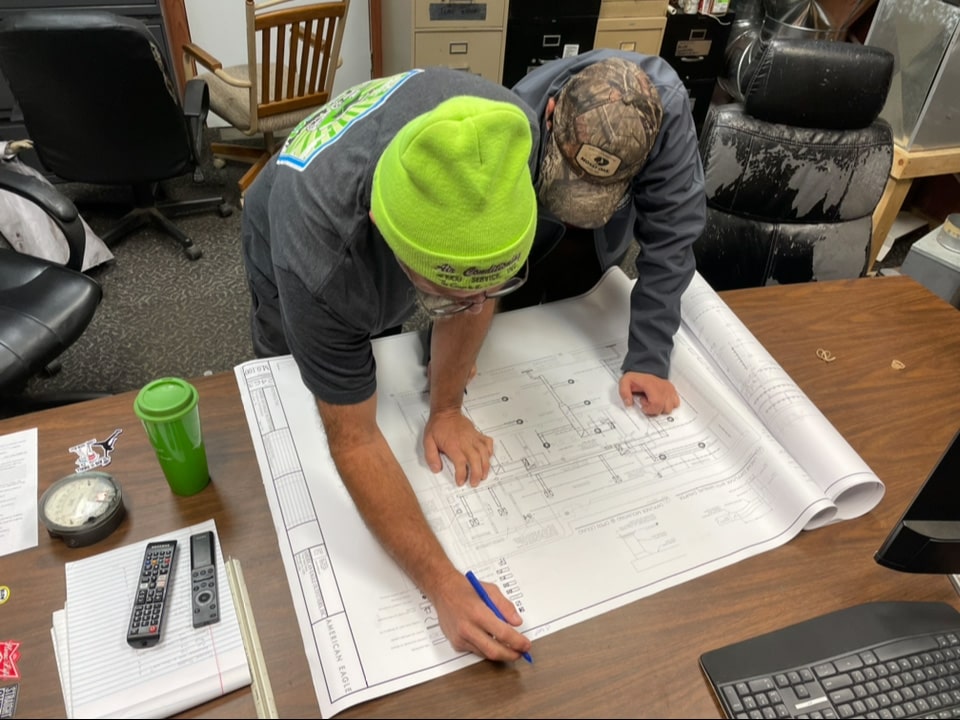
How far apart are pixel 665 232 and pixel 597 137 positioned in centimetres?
30

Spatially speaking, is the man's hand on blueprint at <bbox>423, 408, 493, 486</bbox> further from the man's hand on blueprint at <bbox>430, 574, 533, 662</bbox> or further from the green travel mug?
the green travel mug

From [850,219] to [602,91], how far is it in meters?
0.91

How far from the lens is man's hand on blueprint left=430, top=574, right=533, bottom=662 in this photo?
689mm

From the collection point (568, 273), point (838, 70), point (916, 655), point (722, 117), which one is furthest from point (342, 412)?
point (838, 70)

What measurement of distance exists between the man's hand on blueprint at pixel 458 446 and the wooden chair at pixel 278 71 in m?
1.90

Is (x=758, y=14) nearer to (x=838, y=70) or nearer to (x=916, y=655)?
(x=838, y=70)

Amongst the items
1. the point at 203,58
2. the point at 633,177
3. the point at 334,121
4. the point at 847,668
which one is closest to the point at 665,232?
the point at 633,177

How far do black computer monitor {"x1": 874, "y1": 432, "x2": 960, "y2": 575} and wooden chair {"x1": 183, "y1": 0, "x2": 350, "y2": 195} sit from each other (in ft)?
7.63

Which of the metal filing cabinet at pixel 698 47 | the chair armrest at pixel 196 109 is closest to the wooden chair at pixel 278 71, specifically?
the chair armrest at pixel 196 109

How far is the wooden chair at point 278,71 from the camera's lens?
233 cm

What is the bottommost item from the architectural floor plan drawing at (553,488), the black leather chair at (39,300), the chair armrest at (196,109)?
the black leather chair at (39,300)

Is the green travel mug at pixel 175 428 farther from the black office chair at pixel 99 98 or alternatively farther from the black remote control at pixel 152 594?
the black office chair at pixel 99 98

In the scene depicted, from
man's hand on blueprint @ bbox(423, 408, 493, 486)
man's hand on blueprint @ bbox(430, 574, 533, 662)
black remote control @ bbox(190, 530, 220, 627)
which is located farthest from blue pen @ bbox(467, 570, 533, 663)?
black remote control @ bbox(190, 530, 220, 627)

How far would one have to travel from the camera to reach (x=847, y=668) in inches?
28.3
